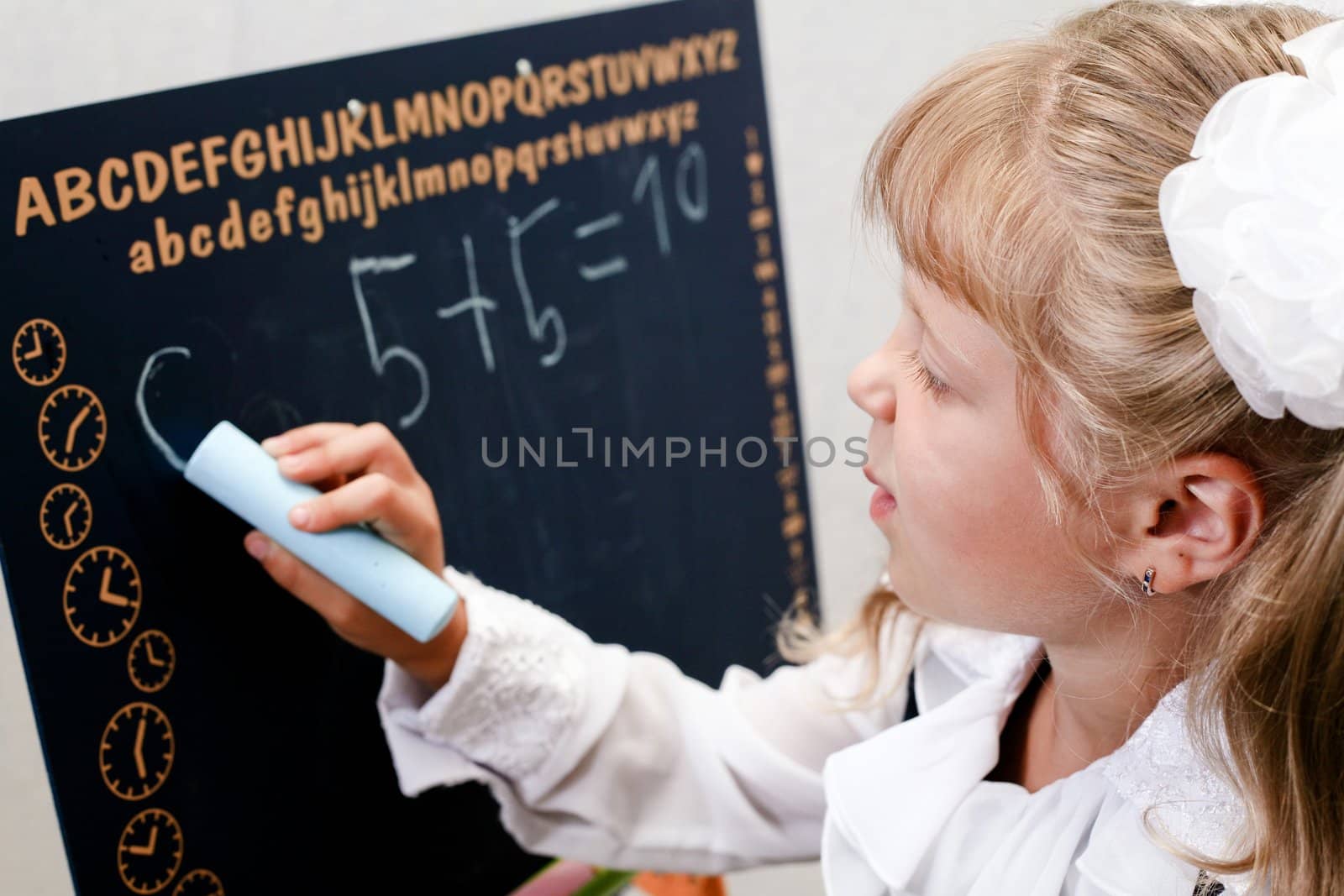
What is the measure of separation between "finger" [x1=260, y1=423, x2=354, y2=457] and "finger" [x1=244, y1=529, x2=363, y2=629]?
0.04m

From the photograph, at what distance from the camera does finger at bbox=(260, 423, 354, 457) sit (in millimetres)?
593

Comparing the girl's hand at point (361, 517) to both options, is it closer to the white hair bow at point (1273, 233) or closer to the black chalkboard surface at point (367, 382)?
the black chalkboard surface at point (367, 382)

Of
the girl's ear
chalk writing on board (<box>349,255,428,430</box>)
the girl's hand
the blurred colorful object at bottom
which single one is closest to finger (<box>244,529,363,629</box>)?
the girl's hand

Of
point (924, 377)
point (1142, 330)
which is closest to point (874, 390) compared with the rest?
point (924, 377)

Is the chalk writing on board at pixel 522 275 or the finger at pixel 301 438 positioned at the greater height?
the chalk writing on board at pixel 522 275

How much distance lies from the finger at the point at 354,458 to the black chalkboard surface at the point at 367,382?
0.03 metres

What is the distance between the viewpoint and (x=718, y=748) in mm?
781

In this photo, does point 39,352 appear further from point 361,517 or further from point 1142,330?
point 1142,330

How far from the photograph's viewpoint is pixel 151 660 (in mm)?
575

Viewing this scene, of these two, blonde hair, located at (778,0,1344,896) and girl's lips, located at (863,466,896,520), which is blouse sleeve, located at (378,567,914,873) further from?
blonde hair, located at (778,0,1344,896)

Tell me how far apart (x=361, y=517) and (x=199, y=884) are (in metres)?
0.20

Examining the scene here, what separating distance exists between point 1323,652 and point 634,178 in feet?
1.54

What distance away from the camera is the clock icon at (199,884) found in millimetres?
599

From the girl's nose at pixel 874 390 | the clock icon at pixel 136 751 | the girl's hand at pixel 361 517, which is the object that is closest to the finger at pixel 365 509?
the girl's hand at pixel 361 517
